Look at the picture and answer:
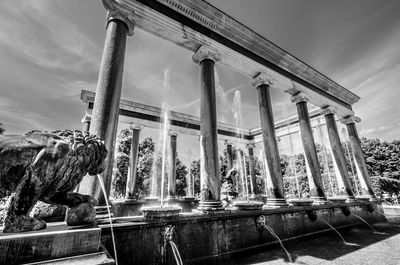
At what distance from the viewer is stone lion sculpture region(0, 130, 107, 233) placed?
10.5 feet

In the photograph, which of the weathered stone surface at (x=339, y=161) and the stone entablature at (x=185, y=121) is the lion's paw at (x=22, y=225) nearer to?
the stone entablature at (x=185, y=121)

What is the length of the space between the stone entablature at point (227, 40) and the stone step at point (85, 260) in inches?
384

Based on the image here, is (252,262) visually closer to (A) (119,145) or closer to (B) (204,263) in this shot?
(B) (204,263)

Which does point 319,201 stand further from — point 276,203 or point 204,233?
point 204,233

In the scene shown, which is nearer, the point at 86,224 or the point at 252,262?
the point at 86,224

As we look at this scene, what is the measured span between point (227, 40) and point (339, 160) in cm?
1498

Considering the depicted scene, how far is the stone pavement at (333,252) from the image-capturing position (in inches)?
258

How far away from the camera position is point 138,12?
8852mm

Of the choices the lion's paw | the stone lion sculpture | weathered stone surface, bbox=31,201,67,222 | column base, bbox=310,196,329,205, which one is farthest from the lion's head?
column base, bbox=310,196,329,205

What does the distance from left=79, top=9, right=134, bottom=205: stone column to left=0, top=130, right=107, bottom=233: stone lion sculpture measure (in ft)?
8.42

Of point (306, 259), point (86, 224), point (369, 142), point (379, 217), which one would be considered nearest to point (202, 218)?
point (86, 224)

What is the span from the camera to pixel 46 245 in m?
2.91

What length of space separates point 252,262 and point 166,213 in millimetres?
3638

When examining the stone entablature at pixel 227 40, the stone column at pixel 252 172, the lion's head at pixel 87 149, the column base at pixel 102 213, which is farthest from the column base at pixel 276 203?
the lion's head at pixel 87 149
